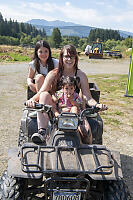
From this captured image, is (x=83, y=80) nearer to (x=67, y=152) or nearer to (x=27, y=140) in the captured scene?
(x=27, y=140)

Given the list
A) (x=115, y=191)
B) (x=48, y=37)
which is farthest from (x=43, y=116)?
(x=48, y=37)

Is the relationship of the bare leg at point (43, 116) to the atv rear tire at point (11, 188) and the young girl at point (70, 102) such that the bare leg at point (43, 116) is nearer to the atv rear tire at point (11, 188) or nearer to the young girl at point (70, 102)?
the young girl at point (70, 102)

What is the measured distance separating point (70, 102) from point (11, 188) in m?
1.37

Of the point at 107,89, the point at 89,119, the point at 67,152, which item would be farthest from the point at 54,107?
the point at 107,89

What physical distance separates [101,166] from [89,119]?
124 centimetres

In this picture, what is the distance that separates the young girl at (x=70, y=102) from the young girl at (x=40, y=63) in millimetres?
971

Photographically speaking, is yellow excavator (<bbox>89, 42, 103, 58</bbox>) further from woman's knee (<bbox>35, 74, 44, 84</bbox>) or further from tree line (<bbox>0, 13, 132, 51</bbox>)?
tree line (<bbox>0, 13, 132, 51</bbox>)

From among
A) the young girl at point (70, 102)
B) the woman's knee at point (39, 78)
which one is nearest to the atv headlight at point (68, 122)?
the young girl at point (70, 102)

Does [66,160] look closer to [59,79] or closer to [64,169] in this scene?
[64,169]

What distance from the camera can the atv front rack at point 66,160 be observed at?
2.09 m

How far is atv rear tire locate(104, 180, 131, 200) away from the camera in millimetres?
2227

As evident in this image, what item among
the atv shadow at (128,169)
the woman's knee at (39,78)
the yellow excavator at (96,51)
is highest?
the yellow excavator at (96,51)

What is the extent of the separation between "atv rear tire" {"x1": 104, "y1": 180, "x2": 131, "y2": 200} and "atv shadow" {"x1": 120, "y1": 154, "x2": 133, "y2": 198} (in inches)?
44.7

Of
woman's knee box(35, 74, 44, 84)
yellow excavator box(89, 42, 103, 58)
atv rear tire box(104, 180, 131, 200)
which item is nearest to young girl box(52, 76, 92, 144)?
atv rear tire box(104, 180, 131, 200)
